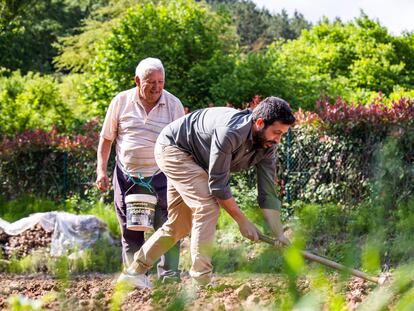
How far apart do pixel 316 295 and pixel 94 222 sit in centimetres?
799

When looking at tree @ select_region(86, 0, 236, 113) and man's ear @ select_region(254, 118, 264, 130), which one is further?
tree @ select_region(86, 0, 236, 113)

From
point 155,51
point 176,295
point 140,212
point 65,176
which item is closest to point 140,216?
point 140,212

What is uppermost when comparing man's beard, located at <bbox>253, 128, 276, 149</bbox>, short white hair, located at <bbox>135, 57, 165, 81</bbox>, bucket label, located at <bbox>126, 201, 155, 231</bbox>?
short white hair, located at <bbox>135, 57, 165, 81</bbox>

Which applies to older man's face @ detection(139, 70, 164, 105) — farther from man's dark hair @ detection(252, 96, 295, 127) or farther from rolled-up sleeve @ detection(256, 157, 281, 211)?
man's dark hair @ detection(252, 96, 295, 127)

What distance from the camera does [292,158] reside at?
9.67 metres

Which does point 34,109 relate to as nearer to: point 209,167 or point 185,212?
point 185,212

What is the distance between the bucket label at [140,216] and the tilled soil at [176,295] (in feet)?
→ 1.71

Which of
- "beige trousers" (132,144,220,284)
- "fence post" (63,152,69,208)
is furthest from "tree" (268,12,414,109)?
"beige trousers" (132,144,220,284)

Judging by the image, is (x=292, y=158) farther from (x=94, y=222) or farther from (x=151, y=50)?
(x=151, y=50)

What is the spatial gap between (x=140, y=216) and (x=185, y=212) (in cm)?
49

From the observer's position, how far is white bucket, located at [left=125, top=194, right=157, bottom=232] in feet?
18.6

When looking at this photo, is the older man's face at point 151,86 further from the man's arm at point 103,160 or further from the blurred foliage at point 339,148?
the blurred foliage at point 339,148

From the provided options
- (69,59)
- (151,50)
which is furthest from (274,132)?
(69,59)

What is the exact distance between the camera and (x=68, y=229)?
28.4 feet
